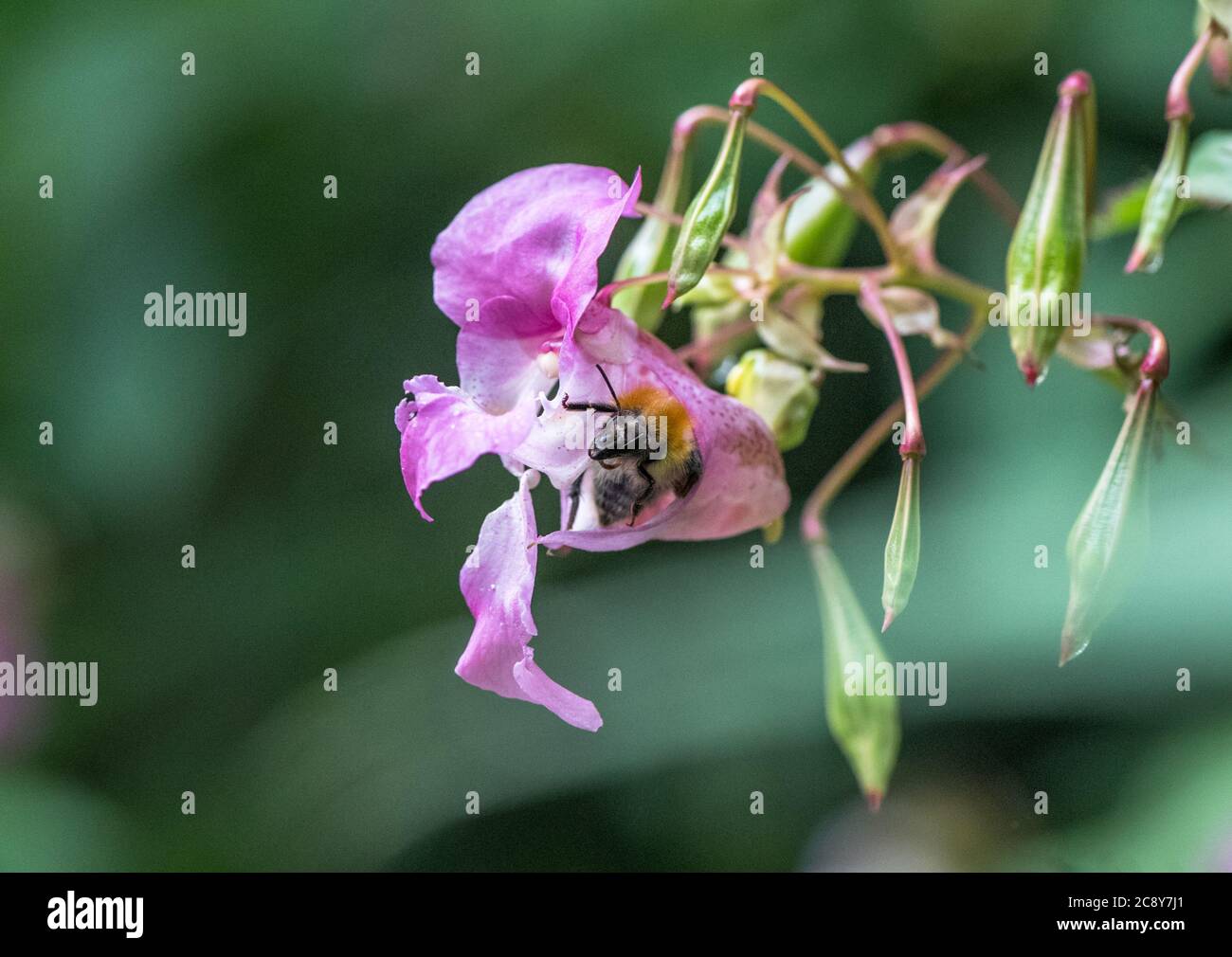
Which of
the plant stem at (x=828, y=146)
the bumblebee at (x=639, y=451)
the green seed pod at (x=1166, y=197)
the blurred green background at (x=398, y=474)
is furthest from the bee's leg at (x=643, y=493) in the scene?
the blurred green background at (x=398, y=474)

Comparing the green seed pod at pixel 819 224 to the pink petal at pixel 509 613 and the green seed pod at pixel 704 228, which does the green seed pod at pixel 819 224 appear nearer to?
the green seed pod at pixel 704 228

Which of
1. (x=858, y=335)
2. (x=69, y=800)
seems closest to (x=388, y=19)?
(x=858, y=335)

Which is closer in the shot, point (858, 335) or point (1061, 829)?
point (1061, 829)

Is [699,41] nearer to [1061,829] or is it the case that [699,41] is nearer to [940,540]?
[940,540]

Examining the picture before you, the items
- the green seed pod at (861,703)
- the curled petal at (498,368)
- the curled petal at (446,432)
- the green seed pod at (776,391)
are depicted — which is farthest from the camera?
the green seed pod at (861,703)

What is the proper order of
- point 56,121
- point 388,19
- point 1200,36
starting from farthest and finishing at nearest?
point 388,19, point 56,121, point 1200,36

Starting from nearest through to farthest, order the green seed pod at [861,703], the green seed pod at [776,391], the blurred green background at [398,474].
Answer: the green seed pod at [776,391], the green seed pod at [861,703], the blurred green background at [398,474]
